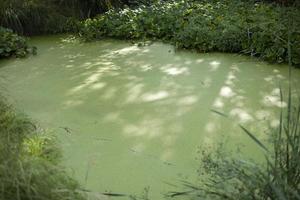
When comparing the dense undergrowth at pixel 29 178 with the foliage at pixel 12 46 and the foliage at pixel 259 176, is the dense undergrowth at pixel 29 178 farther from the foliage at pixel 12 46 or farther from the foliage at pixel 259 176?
the foliage at pixel 12 46

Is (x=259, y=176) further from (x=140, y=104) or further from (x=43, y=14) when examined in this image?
(x=43, y=14)

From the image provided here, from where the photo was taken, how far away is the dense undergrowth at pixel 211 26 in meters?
4.41

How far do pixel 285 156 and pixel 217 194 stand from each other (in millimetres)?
356

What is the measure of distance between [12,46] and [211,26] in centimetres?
206

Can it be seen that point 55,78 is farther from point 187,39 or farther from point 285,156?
point 285,156

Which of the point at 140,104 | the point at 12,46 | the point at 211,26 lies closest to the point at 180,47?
the point at 211,26

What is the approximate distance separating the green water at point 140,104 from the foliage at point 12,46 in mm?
109

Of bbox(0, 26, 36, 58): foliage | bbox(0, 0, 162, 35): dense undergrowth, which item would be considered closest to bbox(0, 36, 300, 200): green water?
bbox(0, 26, 36, 58): foliage

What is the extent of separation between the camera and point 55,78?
405cm

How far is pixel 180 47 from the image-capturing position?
4.76 m

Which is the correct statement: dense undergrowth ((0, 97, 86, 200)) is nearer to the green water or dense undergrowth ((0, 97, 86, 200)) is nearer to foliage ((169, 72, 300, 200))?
the green water

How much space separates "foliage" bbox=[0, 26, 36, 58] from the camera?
464 cm

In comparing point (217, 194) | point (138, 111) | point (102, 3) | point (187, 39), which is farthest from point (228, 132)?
point (102, 3)

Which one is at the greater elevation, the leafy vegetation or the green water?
the leafy vegetation
